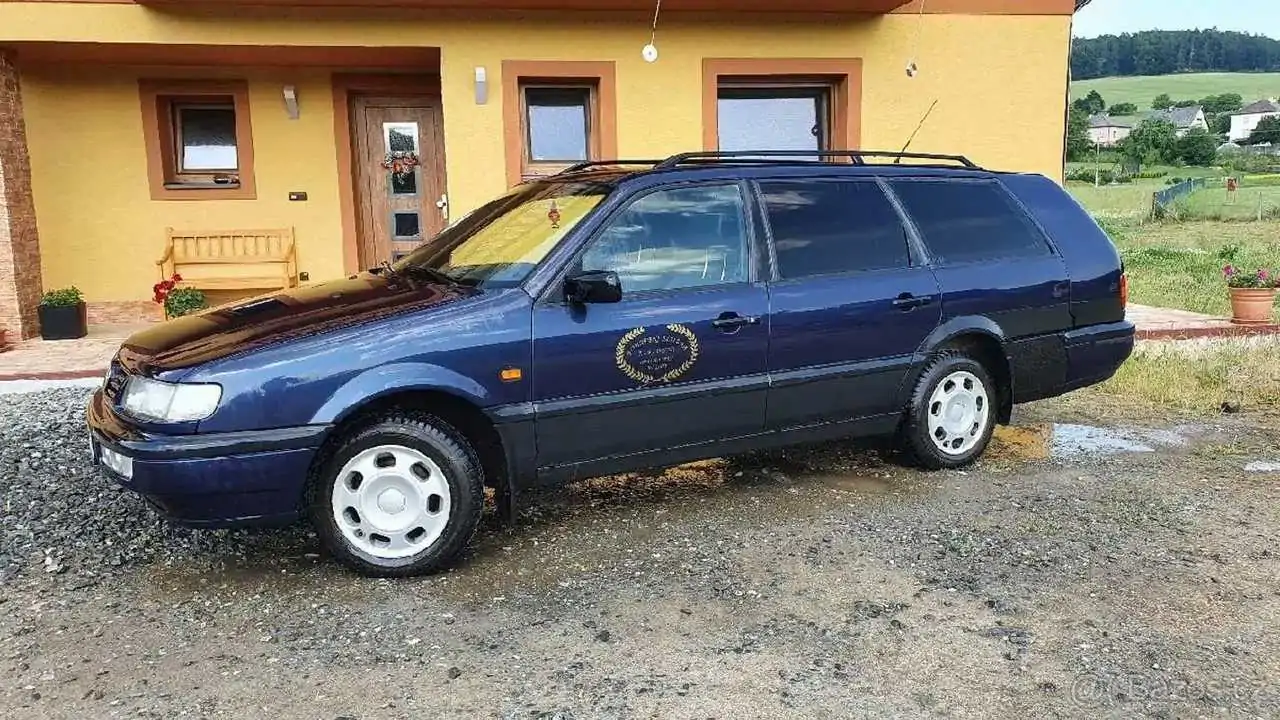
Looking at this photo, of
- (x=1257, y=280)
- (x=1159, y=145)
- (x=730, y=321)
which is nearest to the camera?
(x=730, y=321)

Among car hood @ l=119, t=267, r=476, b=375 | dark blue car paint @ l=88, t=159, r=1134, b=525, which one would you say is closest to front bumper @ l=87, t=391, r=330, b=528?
dark blue car paint @ l=88, t=159, r=1134, b=525

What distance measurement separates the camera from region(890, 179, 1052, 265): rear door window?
509 cm

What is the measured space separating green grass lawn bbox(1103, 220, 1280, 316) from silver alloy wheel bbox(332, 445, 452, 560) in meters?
9.15

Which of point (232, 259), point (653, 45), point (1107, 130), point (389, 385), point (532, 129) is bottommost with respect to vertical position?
point (389, 385)

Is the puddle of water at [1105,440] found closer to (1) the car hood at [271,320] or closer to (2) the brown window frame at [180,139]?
(1) the car hood at [271,320]

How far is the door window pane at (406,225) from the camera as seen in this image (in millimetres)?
10273

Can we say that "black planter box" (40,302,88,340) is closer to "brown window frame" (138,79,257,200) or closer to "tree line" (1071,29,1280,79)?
"brown window frame" (138,79,257,200)

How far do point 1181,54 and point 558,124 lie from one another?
319ft

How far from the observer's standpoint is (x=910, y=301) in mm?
4898

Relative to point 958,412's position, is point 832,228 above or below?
above

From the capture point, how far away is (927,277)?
498 cm

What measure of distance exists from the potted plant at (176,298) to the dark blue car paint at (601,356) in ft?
16.7

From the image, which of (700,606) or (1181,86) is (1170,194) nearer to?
(700,606)

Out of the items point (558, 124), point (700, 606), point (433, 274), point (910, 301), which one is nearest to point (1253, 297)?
point (910, 301)
